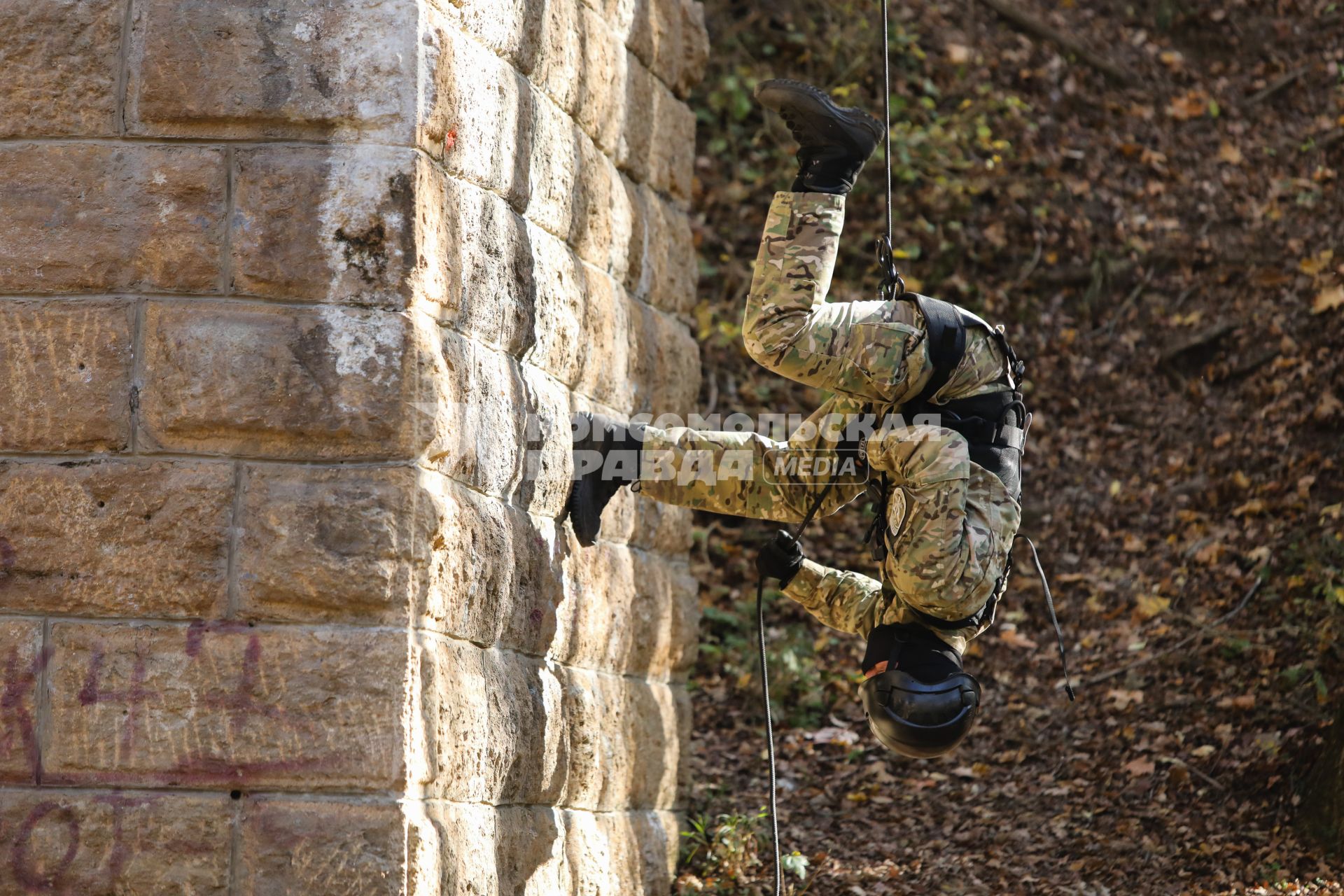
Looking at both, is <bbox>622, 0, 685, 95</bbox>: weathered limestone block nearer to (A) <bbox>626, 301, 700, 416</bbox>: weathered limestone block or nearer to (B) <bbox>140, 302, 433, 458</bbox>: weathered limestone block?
(A) <bbox>626, 301, 700, 416</bbox>: weathered limestone block

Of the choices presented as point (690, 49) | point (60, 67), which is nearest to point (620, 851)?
point (60, 67)

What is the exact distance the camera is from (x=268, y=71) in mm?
3582

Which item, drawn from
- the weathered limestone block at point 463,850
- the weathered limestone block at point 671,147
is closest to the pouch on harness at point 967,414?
the weathered limestone block at point 463,850

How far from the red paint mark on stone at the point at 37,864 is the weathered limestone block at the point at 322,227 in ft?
4.51

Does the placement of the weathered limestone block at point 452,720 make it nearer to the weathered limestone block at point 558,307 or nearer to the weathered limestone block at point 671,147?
the weathered limestone block at point 558,307

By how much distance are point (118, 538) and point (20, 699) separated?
0.45m

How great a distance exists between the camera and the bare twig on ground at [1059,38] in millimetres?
11438

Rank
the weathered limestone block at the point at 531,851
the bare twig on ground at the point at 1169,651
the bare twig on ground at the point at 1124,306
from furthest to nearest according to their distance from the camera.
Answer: the bare twig on ground at the point at 1124,306, the bare twig on ground at the point at 1169,651, the weathered limestone block at the point at 531,851

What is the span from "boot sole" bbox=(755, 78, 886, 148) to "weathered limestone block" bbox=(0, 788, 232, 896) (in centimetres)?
261

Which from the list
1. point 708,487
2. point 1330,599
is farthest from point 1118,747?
point 708,487

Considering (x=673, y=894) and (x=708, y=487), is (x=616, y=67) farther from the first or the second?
(x=673, y=894)

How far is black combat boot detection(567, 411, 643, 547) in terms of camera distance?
15.2 feet

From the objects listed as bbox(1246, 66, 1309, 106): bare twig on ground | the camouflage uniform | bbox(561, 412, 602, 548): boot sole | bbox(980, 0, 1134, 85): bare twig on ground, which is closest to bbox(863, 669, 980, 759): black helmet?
the camouflage uniform

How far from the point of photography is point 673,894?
18.7ft
